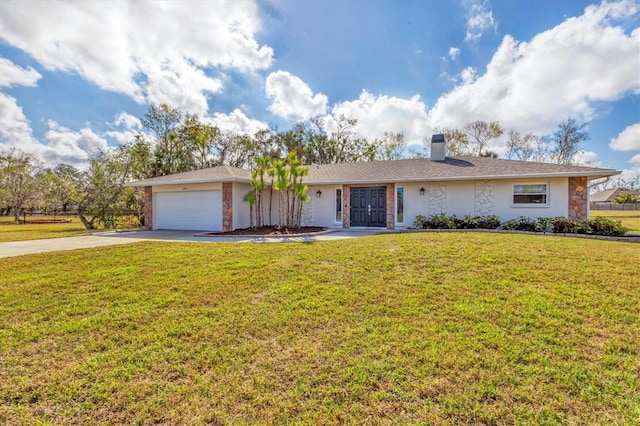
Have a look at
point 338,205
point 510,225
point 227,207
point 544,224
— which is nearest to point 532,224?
point 544,224

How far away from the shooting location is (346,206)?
15469 millimetres

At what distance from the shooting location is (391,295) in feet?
15.5

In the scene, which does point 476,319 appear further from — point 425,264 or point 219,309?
point 219,309

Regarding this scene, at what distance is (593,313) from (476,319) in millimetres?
1581

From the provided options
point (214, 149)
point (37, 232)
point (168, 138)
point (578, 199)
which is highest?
point (168, 138)

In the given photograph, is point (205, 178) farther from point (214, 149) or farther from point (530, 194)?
point (214, 149)

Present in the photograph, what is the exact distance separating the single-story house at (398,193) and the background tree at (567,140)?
80.2ft

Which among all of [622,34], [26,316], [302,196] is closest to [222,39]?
[302,196]

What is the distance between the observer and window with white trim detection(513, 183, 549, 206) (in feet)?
41.6

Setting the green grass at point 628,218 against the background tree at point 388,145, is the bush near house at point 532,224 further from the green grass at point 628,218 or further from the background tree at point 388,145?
the background tree at point 388,145

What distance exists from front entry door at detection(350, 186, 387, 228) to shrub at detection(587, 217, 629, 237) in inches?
299

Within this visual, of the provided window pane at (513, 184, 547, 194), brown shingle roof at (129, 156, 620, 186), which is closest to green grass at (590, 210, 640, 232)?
window pane at (513, 184, 547, 194)

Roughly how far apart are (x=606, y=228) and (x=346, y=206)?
990 cm

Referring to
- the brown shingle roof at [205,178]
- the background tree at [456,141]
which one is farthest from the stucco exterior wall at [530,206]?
the background tree at [456,141]
